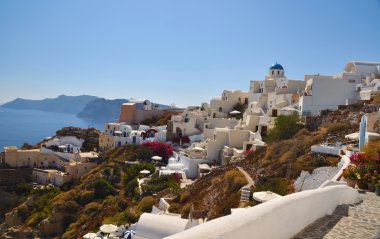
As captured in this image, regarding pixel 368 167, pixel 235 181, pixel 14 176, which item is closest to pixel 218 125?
pixel 235 181

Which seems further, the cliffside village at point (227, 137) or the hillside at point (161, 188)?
the hillside at point (161, 188)

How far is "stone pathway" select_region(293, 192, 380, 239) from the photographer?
587 centimetres

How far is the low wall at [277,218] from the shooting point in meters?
3.84

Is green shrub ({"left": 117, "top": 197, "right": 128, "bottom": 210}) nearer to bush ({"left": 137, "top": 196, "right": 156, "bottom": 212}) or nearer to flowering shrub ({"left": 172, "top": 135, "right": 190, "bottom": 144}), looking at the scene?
bush ({"left": 137, "top": 196, "right": 156, "bottom": 212})

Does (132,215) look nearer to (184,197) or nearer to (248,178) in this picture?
(184,197)

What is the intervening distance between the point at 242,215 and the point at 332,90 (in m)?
29.5

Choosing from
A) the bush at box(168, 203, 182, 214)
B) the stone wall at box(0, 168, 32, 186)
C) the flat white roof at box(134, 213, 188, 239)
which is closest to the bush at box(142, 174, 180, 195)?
the bush at box(168, 203, 182, 214)

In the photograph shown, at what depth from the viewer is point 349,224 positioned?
257 inches

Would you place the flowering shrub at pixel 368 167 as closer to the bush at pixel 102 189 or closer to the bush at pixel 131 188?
the bush at pixel 131 188

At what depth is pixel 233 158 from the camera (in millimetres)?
27500

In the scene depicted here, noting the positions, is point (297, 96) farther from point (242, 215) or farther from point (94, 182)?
point (242, 215)

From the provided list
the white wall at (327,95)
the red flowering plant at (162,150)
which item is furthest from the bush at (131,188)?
the white wall at (327,95)

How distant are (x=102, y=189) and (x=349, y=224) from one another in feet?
90.5

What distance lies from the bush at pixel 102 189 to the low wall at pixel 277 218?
1032 inches
